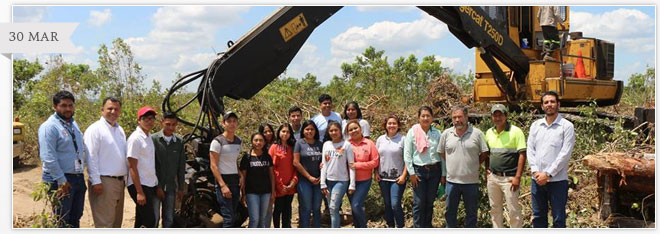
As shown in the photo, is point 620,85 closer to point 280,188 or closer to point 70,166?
point 280,188

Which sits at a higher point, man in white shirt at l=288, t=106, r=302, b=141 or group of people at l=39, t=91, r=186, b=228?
man in white shirt at l=288, t=106, r=302, b=141

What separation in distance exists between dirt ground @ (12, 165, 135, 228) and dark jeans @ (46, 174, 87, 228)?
134 centimetres

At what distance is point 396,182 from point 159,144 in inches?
94.2

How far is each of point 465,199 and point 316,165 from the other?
1.54m

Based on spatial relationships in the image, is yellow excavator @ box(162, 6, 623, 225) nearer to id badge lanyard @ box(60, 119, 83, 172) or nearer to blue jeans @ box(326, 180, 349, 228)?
blue jeans @ box(326, 180, 349, 228)

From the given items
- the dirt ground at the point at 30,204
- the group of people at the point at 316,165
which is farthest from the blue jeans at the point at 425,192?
the dirt ground at the point at 30,204

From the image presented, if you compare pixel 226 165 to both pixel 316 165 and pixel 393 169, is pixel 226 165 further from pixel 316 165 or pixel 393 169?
pixel 393 169

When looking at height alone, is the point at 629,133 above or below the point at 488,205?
above

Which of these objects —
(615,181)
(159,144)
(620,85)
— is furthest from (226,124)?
(620,85)

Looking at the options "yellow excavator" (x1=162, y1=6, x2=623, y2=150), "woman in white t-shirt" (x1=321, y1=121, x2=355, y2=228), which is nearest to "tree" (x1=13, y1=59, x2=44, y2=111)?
"yellow excavator" (x1=162, y1=6, x2=623, y2=150)

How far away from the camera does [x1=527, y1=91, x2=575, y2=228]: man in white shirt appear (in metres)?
5.75

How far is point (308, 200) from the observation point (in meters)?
6.57

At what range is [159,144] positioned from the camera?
20.1 ft

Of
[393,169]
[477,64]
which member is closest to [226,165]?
[393,169]
